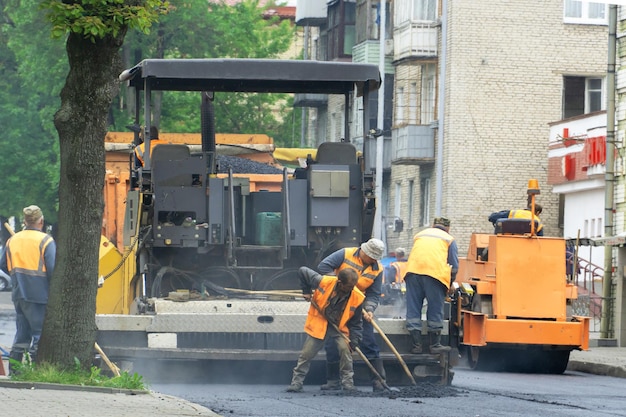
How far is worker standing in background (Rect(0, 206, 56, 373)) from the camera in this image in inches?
567

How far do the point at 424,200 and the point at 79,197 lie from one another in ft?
108

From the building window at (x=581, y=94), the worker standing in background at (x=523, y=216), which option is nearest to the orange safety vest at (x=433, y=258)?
the worker standing in background at (x=523, y=216)

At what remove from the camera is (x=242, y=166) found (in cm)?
1612

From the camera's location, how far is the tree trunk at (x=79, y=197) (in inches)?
483

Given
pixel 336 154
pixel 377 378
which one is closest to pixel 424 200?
pixel 336 154

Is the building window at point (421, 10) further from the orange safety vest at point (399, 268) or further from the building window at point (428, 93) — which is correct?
the orange safety vest at point (399, 268)

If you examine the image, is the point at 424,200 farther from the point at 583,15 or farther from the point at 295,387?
the point at 295,387

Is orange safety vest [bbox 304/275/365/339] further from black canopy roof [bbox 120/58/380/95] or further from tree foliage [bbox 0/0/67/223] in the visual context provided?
tree foliage [bbox 0/0/67/223]

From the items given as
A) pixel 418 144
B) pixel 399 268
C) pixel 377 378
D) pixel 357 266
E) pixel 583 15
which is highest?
pixel 583 15

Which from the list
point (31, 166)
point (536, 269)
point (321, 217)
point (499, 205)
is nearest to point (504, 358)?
point (536, 269)

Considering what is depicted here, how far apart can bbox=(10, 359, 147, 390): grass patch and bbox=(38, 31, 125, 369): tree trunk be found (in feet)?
0.38

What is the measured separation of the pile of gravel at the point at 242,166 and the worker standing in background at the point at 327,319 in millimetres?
→ 1919

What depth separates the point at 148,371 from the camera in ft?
47.1

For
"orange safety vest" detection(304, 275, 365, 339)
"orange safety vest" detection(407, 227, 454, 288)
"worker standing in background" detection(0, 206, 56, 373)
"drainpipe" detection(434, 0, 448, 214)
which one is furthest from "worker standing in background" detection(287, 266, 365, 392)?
"drainpipe" detection(434, 0, 448, 214)
